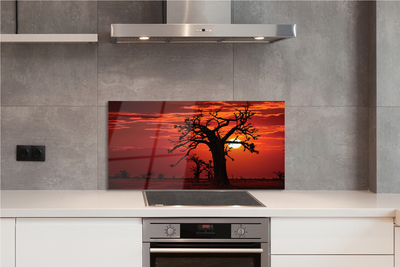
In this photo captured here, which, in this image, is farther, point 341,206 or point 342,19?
point 342,19

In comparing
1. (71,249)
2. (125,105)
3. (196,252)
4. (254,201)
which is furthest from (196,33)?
(71,249)

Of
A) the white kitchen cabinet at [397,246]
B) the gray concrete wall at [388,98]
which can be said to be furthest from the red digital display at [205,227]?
the gray concrete wall at [388,98]

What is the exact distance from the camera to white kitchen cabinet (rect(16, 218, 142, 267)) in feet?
5.73

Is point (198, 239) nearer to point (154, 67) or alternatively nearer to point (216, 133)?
point (216, 133)

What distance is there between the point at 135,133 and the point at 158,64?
1.51 feet

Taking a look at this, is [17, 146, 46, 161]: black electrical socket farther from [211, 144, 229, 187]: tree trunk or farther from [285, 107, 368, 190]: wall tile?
[285, 107, 368, 190]: wall tile

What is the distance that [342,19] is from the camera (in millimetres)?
2320

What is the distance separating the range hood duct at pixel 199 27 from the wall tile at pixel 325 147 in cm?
63

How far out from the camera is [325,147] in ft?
7.68

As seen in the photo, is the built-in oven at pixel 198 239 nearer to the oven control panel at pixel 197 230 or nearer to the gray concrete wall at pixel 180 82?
the oven control panel at pixel 197 230

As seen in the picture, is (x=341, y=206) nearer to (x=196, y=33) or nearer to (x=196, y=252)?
(x=196, y=252)

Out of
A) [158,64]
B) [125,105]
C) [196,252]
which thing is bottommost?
[196,252]

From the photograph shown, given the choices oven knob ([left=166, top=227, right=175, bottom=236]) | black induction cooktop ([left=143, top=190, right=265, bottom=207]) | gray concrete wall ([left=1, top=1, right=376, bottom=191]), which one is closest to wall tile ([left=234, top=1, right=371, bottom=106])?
gray concrete wall ([left=1, top=1, right=376, bottom=191])

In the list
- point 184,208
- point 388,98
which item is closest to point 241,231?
point 184,208
